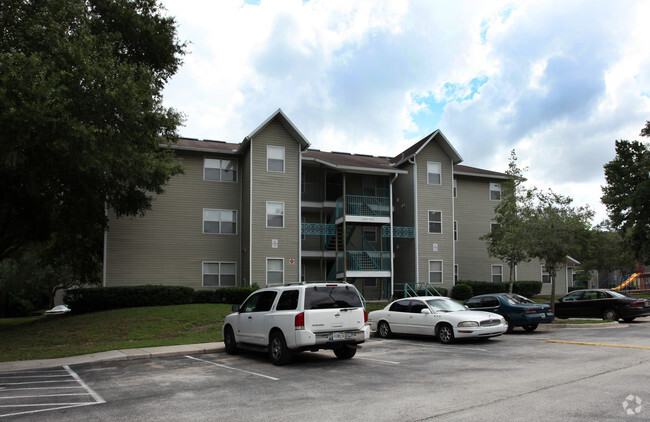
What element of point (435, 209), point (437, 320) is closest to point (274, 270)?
point (435, 209)

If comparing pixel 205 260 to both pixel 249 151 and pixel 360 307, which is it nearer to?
pixel 249 151

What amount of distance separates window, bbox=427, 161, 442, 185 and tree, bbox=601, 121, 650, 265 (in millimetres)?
21159

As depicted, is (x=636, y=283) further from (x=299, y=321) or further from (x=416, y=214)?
(x=299, y=321)

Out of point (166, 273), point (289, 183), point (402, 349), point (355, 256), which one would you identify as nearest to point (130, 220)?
point (166, 273)

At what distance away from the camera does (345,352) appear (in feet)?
42.1

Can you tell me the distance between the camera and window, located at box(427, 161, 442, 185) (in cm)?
3262

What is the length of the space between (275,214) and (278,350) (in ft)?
54.6

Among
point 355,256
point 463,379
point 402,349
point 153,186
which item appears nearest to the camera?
point 463,379

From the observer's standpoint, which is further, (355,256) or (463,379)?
(355,256)

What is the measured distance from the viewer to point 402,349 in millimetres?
14703

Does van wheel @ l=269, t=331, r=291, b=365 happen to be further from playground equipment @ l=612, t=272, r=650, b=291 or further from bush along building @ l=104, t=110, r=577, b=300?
playground equipment @ l=612, t=272, r=650, b=291

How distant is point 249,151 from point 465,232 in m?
16.1

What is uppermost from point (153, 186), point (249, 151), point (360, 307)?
point (249, 151)

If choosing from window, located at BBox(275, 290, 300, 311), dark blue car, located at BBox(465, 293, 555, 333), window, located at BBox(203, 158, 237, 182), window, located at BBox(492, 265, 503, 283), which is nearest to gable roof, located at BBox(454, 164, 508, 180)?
window, located at BBox(492, 265, 503, 283)
